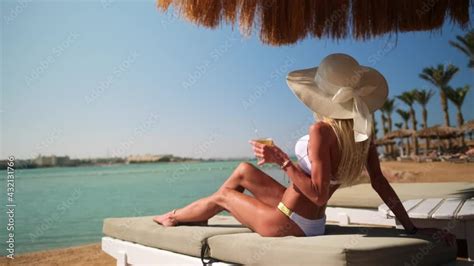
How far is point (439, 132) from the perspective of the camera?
74.4ft

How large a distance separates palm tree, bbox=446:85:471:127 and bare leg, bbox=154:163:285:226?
27.0m

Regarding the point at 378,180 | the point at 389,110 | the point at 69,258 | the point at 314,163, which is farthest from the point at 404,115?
the point at 314,163

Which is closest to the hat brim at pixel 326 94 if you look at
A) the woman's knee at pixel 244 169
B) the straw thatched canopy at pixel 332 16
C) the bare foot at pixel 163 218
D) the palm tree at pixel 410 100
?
the woman's knee at pixel 244 169

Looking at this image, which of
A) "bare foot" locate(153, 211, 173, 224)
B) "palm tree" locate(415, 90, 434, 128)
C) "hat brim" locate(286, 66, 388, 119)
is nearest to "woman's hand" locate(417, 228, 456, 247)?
"hat brim" locate(286, 66, 388, 119)

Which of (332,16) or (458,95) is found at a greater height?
(458,95)

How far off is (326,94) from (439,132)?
2312 centimetres

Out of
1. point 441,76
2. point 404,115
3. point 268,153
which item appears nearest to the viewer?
point 268,153

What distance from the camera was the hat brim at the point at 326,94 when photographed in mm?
1998

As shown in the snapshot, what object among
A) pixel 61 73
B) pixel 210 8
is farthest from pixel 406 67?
pixel 210 8

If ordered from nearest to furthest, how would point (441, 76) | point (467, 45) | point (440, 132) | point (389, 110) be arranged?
point (467, 45) < point (440, 132) < point (441, 76) < point (389, 110)

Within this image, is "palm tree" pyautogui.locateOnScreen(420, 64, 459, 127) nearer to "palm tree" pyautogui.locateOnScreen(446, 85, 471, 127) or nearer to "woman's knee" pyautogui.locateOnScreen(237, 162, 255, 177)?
"palm tree" pyautogui.locateOnScreen(446, 85, 471, 127)

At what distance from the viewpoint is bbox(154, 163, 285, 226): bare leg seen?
2.29 meters

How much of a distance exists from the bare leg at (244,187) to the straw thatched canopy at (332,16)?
1418mm

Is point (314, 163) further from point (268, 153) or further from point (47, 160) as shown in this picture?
point (47, 160)
